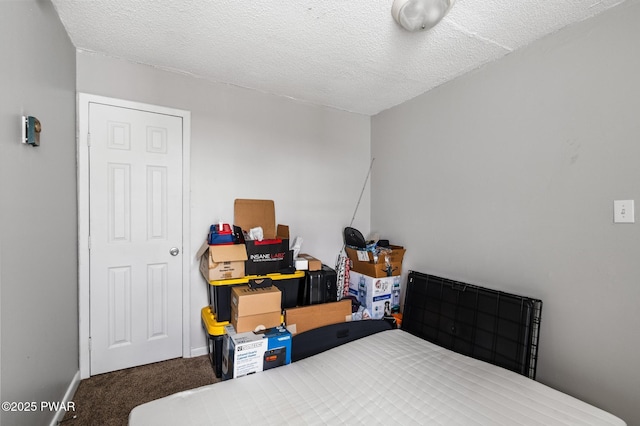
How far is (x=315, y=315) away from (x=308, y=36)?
6.79 feet

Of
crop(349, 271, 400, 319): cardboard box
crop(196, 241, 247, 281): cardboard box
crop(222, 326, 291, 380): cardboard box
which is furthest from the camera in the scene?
crop(349, 271, 400, 319): cardboard box

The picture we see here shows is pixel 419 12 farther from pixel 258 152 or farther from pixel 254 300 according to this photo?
pixel 254 300

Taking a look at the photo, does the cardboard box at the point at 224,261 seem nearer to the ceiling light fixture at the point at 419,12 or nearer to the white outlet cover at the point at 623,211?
the ceiling light fixture at the point at 419,12

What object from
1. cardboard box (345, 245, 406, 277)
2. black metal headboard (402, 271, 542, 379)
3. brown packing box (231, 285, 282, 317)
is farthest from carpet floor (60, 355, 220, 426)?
black metal headboard (402, 271, 542, 379)

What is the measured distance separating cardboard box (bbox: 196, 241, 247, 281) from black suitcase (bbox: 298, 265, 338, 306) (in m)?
0.57

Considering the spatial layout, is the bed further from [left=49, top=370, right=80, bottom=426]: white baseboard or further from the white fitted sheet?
[left=49, top=370, right=80, bottom=426]: white baseboard

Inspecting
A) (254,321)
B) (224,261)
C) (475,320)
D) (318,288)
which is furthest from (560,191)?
(224,261)

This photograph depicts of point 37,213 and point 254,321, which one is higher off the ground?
point 37,213

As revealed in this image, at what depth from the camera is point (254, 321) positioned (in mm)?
1945

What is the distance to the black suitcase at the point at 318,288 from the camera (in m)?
2.35

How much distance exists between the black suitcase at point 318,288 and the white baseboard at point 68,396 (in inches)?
64.0

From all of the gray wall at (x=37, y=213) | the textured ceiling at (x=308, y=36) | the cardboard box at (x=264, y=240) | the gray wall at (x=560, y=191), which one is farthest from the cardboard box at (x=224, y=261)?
the gray wall at (x=560, y=191)

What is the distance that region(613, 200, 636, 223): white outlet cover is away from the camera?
55.1 inches

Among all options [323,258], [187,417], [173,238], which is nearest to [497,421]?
[187,417]
